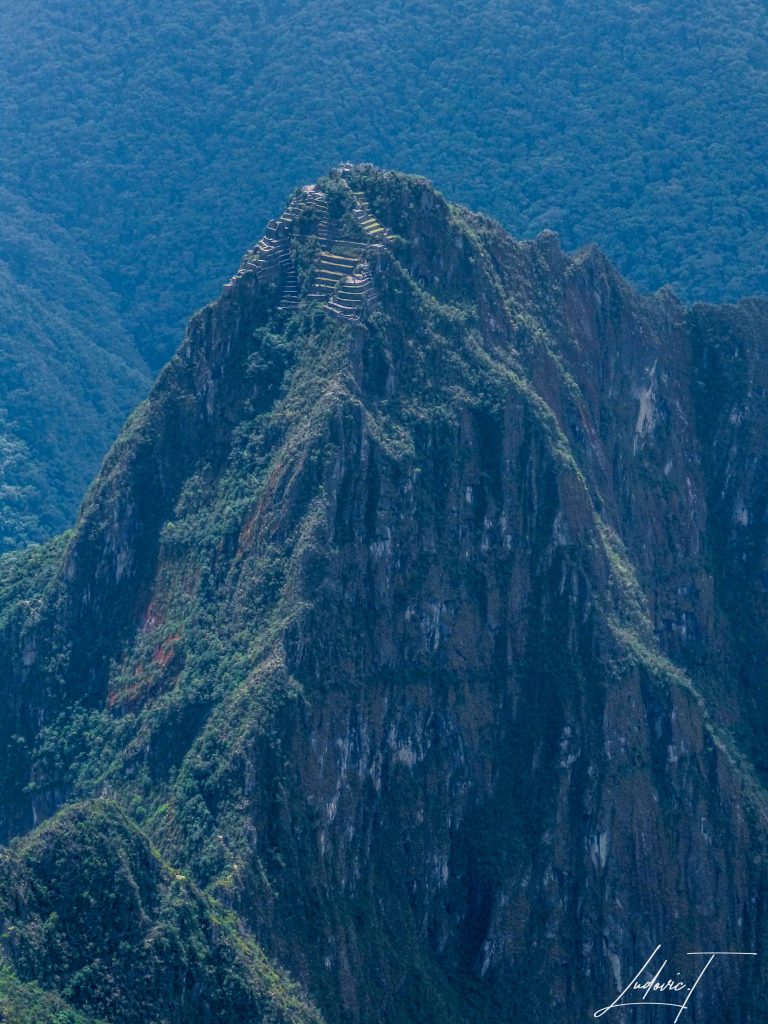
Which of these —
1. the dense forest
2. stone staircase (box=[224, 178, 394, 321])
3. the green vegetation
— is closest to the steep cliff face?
stone staircase (box=[224, 178, 394, 321])

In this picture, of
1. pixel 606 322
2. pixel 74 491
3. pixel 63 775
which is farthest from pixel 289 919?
pixel 74 491

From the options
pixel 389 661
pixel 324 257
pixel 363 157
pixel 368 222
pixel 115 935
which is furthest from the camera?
pixel 363 157

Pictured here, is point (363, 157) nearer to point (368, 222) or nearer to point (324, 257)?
point (368, 222)

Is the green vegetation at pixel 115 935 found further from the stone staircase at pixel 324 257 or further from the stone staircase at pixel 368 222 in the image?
the stone staircase at pixel 368 222

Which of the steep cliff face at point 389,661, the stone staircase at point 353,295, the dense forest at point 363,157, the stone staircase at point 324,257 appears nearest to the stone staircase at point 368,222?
the stone staircase at point 324,257

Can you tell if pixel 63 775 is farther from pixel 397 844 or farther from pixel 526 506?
pixel 526 506

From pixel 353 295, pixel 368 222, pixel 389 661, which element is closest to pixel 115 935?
pixel 389 661
